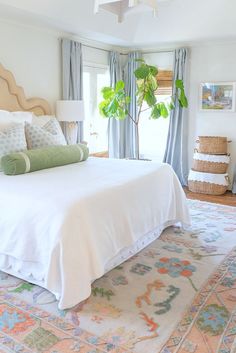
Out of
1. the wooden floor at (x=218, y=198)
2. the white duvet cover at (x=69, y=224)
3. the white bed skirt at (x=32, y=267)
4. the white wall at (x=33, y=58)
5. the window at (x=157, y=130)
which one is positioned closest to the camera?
the white duvet cover at (x=69, y=224)

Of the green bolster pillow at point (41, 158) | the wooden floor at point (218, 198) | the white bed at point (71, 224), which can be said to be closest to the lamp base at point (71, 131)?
the green bolster pillow at point (41, 158)

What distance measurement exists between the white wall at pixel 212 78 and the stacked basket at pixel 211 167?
0.24m

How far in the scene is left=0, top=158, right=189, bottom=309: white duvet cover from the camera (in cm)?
215

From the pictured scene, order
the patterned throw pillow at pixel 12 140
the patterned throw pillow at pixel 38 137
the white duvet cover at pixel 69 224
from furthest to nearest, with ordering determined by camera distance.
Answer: the patterned throw pillow at pixel 38 137 → the patterned throw pillow at pixel 12 140 → the white duvet cover at pixel 69 224

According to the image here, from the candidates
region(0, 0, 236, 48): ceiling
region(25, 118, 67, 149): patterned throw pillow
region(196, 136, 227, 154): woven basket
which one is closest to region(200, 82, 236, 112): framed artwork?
region(196, 136, 227, 154): woven basket

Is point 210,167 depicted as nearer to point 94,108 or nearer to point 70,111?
point 94,108

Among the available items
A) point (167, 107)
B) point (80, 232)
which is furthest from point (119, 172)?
point (167, 107)

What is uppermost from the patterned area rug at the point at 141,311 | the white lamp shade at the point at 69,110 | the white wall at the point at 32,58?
the white wall at the point at 32,58

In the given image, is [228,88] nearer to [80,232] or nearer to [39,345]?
[80,232]

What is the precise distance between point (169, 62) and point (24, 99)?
2568 mm

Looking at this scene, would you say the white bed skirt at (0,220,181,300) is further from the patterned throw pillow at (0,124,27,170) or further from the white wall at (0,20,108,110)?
the white wall at (0,20,108,110)

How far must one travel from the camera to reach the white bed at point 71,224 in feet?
7.05

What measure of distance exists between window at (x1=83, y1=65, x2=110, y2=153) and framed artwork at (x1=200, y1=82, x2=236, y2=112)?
1.54m

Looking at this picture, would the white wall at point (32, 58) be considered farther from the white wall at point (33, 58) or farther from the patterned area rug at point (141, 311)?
the patterned area rug at point (141, 311)
